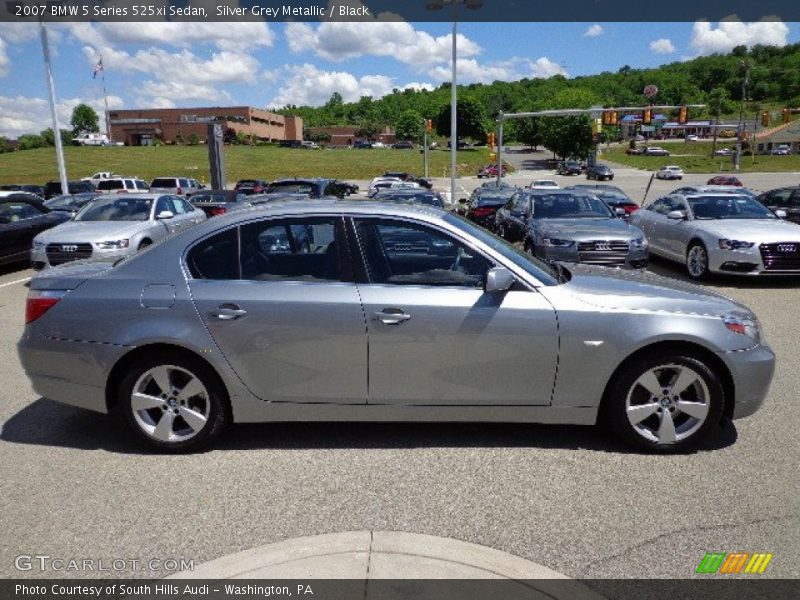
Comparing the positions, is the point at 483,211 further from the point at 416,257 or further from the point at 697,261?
the point at 416,257

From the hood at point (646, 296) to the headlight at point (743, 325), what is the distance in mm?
48

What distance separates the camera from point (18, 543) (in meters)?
3.05

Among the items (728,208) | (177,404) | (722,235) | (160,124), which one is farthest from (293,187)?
(160,124)

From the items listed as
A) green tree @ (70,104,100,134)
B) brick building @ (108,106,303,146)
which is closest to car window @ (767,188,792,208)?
brick building @ (108,106,303,146)

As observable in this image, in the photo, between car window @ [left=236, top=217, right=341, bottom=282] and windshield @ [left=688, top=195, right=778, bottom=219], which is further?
windshield @ [left=688, top=195, right=778, bottom=219]

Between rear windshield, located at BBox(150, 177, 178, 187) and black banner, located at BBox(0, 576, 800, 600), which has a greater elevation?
rear windshield, located at BBox(150, 177, 178, 187)

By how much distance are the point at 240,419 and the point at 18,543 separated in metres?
1.32

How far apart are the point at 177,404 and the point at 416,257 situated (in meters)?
1.82

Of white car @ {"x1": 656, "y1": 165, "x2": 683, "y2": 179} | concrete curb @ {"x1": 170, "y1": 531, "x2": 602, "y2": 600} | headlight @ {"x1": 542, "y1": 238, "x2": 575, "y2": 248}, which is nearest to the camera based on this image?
concrete curb @ {"x1": 170, "y1": 531, "x2": 602, "y2": 600}

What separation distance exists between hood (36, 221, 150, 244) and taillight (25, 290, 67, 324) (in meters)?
6.48

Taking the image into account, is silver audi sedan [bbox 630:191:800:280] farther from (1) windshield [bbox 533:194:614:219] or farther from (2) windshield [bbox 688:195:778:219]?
(1) windshield [bbox 533:194:614:219]

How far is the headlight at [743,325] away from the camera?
3809mm

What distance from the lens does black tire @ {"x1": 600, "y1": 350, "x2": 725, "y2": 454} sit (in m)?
3.77

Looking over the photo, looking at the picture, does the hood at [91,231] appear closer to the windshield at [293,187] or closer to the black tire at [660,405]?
the windshield at [293,187]
